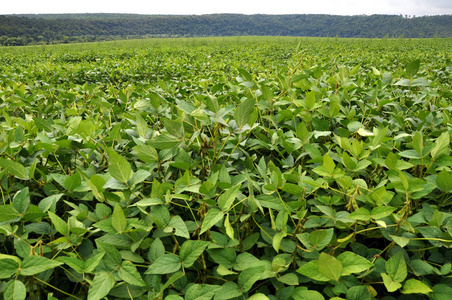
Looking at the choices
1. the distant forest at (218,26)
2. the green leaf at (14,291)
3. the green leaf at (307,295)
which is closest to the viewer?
the green leaf at (14,291)

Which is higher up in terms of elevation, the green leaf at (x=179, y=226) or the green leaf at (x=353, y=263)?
the green leaf at (x=179, y=226)

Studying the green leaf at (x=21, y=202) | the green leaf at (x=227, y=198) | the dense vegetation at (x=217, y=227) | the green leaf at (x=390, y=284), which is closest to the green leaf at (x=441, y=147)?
the dense vegetation at (x=217, y=227)

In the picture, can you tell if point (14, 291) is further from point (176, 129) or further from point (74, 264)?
point (176, 129)

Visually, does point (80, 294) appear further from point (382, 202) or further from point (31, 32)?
point (31, 32)

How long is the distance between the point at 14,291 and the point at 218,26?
508 ft

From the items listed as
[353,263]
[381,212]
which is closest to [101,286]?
[353,263]

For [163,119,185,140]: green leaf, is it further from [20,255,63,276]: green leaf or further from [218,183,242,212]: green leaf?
[20,255,63,276]: green leaf

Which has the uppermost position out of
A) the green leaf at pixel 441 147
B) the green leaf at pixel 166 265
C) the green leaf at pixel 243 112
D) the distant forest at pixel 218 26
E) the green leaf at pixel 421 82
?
the distant forest at pixel 218 26

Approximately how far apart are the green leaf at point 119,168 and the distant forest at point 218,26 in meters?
57.9

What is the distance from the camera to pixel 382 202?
0.85 m

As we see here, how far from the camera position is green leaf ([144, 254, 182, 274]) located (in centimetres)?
72

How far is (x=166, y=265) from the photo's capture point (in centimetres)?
73

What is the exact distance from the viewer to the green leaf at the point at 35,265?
2.11ft

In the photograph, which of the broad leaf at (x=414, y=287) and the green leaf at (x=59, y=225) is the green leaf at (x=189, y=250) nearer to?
the green leaf at (x=59, y=225)
